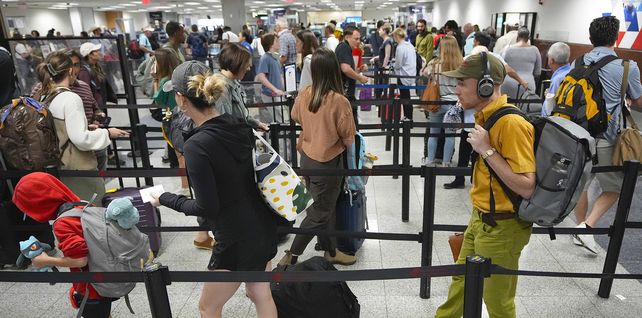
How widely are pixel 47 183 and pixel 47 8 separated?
38685mm

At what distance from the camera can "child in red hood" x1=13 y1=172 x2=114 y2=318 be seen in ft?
6.53

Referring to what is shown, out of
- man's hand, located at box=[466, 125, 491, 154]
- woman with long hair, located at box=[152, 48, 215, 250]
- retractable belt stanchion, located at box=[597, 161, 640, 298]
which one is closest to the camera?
man's hand, located at box=[466, 125, 491, 154]

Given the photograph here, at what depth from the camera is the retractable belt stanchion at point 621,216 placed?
2596mm

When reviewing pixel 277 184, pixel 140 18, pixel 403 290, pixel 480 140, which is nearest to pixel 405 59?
pixel 403 290

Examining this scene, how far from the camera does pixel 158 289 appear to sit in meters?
1.68

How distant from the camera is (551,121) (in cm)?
180

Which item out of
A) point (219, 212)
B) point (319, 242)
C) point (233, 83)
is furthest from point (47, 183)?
point (319, 242)

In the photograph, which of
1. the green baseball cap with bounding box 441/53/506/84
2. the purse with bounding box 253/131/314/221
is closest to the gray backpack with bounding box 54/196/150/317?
the purse with bounding box 253/131/314/221

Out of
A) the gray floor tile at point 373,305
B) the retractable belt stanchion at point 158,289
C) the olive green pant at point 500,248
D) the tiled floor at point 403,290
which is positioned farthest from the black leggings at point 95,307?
the olive green pant at point 500,248

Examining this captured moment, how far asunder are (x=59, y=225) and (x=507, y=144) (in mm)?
1992

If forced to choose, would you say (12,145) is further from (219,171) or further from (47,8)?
(47,8)

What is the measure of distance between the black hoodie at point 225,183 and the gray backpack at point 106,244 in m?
0.28

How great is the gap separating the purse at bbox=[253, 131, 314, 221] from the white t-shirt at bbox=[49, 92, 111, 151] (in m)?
1.76

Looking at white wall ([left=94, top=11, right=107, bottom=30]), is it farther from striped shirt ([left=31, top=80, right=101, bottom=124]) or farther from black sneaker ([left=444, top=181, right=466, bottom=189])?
black sneaker ([left=444, top=181, right=466, bottom=189])
